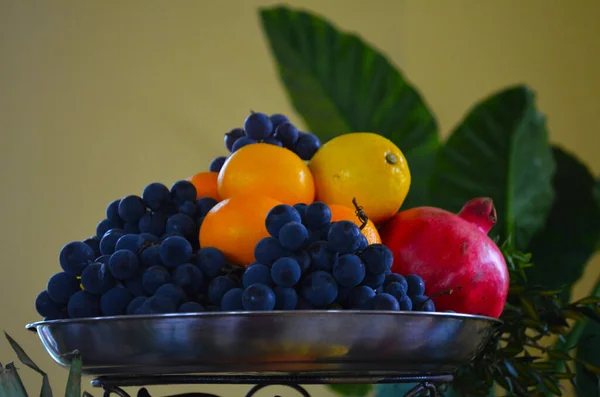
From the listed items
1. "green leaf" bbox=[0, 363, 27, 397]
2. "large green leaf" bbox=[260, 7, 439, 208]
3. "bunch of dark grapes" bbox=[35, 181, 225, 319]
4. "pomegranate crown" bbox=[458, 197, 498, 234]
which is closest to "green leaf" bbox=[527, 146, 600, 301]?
"large green leaf" bbox=[260, 7, 439, 208]

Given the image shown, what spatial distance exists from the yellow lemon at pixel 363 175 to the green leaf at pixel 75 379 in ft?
0.95

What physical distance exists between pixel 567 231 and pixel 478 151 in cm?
25

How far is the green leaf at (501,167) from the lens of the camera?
1.20 meters

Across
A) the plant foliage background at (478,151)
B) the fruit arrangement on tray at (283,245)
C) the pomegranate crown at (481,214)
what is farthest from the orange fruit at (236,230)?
the plant foliage background at (478,151)

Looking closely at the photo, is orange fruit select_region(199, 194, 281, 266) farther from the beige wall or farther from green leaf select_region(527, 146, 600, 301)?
the beige wall

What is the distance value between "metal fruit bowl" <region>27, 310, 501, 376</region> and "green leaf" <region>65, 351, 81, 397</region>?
0.08ft

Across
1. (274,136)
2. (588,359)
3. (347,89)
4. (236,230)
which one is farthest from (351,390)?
(236,230)

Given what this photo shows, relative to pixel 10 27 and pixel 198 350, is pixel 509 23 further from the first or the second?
pixel 198 350

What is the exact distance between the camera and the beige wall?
1.68m

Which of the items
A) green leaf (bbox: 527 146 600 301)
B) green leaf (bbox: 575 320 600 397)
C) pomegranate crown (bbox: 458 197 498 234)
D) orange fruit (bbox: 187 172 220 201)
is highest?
orange fruit (bbox: 187 172 220 201)

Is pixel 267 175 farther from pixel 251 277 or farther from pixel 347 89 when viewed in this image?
pixel 347 89

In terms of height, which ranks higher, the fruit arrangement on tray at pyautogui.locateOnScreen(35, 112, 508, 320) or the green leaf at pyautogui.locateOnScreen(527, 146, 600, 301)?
the fruit arrangement on tray at pyautogui.locateOnScreen(35, 112, 508, 320)

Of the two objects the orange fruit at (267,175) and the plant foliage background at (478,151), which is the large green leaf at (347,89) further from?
the orange fruit at (267,175)

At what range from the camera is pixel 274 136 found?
678 millimetres
